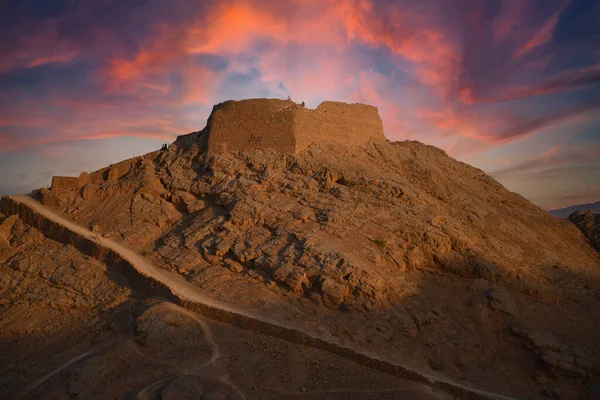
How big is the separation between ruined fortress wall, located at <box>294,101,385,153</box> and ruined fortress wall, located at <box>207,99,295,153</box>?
26.2 inches

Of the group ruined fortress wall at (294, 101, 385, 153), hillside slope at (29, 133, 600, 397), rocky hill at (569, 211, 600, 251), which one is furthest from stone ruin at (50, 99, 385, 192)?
rocky hill at (569, 211, 600, 251)

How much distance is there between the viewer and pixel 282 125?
2212cm

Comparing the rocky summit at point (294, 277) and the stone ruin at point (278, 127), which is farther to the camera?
the stone ruin at point (278, 127)

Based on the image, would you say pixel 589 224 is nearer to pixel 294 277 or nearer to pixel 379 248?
pixel 379 248

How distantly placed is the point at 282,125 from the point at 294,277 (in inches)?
365

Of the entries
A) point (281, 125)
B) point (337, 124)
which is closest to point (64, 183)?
point (281, 125)

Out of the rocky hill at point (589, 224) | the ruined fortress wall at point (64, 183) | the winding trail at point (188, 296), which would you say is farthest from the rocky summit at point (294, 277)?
the rocky hill at point (589, 224)

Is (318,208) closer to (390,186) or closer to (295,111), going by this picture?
(390,186)

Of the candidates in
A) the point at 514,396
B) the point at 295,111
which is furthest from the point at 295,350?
the point at 295,111

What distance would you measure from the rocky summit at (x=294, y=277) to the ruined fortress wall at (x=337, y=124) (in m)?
0.12

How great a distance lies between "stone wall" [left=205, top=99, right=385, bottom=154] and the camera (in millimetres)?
22031

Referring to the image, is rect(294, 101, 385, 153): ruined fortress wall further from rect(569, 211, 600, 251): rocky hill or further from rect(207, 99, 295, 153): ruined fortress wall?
rect(569, 211, 600, 251): rocky hill

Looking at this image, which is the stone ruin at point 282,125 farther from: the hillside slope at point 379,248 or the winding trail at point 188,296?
the winding trail at point 188,296

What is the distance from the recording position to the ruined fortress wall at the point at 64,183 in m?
23.8
